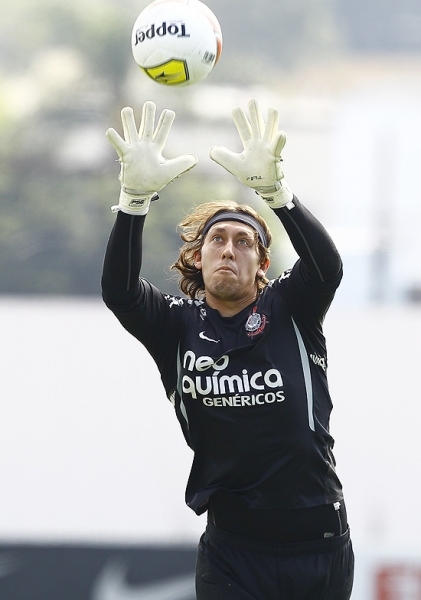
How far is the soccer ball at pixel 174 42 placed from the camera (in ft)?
12.7

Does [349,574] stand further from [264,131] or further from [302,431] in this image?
[264,131]

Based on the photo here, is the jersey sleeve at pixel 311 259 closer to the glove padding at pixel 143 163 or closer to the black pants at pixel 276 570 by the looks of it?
the glove padding at pixel 143 163

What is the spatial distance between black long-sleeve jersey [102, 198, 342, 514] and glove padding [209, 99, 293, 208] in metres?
0.07

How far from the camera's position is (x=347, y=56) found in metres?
17.5

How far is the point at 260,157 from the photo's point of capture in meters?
3.53

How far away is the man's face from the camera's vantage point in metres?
3.59

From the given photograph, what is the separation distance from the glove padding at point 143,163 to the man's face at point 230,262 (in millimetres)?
284

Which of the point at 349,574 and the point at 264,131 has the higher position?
the point at 264,131

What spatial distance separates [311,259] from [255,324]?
1.12ft

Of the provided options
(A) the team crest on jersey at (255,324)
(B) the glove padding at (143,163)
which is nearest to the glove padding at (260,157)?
(B) the glove padding at (143,163)

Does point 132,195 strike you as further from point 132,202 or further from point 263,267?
point 263,267

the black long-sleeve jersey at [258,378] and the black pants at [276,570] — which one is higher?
the black long-sleeve jersey at [258,378]

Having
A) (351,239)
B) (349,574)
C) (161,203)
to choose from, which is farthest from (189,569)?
(161,203)

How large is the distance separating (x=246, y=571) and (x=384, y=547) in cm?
365
